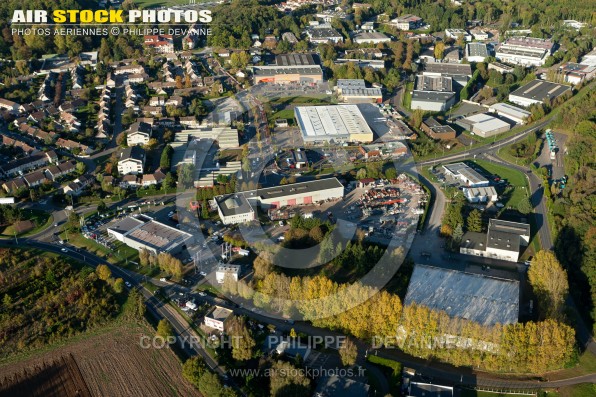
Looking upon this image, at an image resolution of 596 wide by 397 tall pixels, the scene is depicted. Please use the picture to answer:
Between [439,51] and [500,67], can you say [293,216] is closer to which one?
[500,67]

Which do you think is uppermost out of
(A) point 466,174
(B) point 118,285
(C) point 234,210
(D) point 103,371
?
(A) point 466,174

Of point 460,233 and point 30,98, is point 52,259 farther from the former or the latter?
point 30,98

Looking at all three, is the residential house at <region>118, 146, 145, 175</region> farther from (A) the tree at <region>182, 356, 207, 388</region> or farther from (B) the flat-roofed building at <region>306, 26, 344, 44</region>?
(B) the flat-roofed building at <region>306, 26, 344, 44</region>

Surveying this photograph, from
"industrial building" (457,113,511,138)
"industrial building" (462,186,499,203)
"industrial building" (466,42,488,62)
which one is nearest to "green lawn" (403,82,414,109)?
"industrial building" (457,113,511,138)

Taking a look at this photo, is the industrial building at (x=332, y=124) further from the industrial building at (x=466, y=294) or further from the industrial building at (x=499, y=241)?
the industrial building at (x=466, y=294)

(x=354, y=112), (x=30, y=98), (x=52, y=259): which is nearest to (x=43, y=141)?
(x=30, y=98)

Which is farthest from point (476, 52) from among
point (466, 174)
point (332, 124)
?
point (466, 174)
